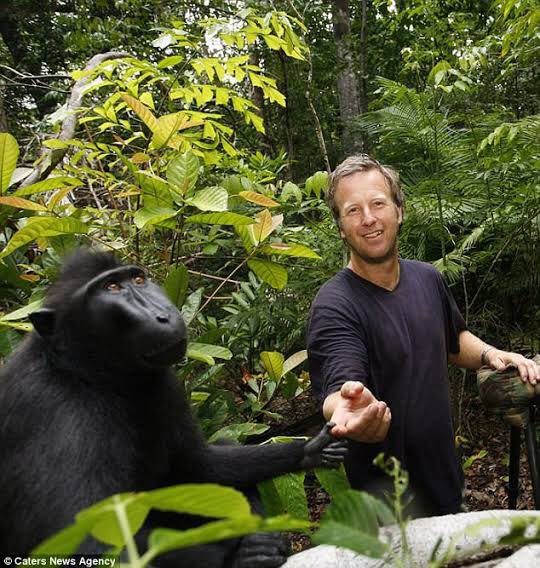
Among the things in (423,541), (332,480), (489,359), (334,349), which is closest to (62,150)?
(334,349)

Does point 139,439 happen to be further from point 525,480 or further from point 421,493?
point 525,480

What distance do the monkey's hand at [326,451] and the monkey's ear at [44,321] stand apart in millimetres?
1056

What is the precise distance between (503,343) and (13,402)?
12.5ft

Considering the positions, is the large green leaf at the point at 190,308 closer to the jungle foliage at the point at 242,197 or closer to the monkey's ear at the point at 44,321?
the jungle foliage at the point at 242,197

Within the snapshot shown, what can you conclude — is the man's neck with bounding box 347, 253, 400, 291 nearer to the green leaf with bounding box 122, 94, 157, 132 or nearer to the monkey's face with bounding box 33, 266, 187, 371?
the monkey's face with bounding box 33, 266, 187, 371

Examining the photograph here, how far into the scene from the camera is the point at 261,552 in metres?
1.84

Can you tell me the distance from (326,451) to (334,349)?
388 mm

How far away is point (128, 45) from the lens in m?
7.30

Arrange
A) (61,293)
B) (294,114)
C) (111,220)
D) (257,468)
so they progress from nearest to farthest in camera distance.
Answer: (61,293), (257,468), (111,220), (294,114)

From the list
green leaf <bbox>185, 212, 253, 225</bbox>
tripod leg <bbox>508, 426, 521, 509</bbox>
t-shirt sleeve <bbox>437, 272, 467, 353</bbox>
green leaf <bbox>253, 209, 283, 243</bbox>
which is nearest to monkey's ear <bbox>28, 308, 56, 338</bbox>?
green leaf <bbox>185, 212, 253, 225</bbox>

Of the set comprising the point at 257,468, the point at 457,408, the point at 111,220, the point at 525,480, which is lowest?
the point at 525,480

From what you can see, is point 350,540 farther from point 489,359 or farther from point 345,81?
point 345,81

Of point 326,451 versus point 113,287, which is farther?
point 326,451

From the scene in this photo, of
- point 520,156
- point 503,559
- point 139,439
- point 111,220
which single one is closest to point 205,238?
point 111,220
